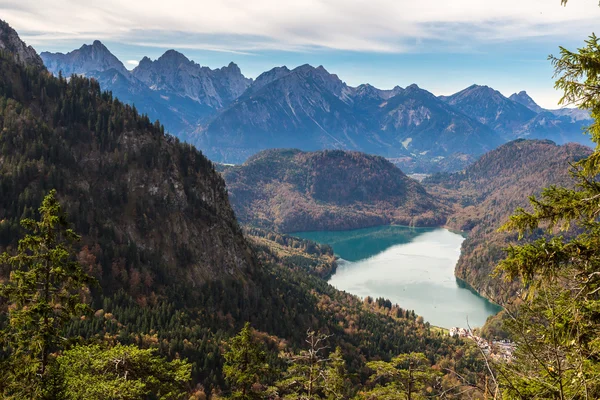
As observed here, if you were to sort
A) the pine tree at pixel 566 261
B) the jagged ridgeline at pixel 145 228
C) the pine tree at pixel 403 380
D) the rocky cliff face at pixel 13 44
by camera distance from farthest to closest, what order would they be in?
the rocky cliff face at pixel 13 44, the jagged ridgeline at pixel 145 228, the pine tree at pixel 403 380, the pine tree at pixel 566 261

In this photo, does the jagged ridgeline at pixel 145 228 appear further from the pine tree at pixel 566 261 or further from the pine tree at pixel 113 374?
the pine tree at pixel 566 261

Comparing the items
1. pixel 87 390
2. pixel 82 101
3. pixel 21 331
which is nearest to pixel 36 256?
pixel 21 331

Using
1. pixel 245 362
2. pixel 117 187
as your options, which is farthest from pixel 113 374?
pixel 117 187

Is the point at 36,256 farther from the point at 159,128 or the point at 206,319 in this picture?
the point at 159,128

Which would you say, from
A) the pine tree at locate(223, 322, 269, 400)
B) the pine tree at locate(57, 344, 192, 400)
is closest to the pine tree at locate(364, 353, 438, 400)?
the pine tree at locate(223, 322, 269, 400)

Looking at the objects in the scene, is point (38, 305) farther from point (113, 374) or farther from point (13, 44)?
point (13, 44)

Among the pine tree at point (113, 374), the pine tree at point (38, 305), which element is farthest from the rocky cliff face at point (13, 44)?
the pine tree at point (113, 374)

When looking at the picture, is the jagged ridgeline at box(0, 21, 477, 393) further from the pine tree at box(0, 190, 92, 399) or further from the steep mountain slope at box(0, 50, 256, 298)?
the pine tree at box(0, 190, 92, 399)
